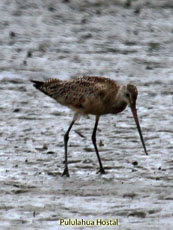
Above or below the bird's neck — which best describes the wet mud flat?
below

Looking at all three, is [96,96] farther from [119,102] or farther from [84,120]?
[84,120]

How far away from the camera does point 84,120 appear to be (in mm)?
11219

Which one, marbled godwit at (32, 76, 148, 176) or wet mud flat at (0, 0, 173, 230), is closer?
wet mud flat at (0, 0, 173, 230)

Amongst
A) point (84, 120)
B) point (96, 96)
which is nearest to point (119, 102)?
point (96, 96)

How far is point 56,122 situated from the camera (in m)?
11.1

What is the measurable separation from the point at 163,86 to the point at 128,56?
2274 mm

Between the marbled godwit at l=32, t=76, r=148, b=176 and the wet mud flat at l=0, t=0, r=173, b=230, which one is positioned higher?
the marbled godwit at l=32, t=76, r=148, b=176

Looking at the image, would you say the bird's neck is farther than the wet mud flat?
Yes

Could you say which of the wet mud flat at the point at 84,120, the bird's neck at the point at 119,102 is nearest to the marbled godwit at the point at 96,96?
the bird's neck at the point at 119,102

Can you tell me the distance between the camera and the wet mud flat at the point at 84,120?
7.47 m

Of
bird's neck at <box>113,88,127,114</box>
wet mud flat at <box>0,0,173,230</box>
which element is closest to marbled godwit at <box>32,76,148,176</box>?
bird's neck at <box>113,88,127,114</box>

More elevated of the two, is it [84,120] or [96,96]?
[96,96]

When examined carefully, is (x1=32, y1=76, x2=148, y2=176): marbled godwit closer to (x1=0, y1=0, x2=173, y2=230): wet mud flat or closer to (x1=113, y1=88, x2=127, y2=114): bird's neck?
(x1=113, y1=88, x2=127, y2=114): bird's neck

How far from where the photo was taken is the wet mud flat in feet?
24.5
